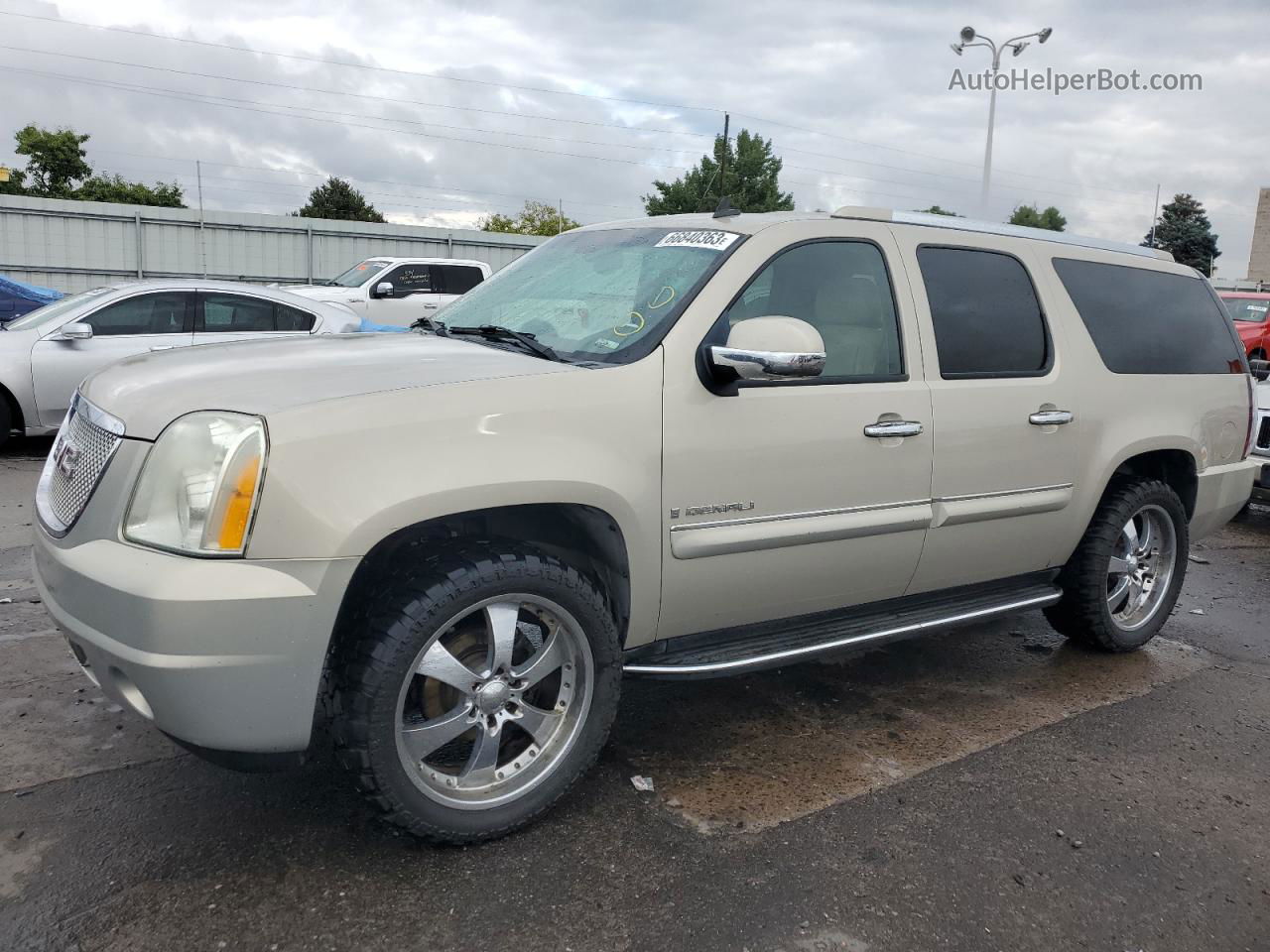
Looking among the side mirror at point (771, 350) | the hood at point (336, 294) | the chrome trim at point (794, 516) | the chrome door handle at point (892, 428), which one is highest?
the hood at point (336, 294)

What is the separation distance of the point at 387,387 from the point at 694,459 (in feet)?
3.07

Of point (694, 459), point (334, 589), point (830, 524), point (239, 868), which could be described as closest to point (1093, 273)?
point (830, 524)

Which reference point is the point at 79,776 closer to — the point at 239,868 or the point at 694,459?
the point at 239,868

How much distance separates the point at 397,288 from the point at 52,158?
109ft

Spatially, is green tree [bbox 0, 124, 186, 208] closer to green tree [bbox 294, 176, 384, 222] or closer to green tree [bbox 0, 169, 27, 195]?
green tree [bbox 0, 169, 27, 195]

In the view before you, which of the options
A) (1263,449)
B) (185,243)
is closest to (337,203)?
(185,243)

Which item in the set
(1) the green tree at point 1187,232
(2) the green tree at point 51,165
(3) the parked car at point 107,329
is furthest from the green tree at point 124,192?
(1) the green tree at point 1187,232

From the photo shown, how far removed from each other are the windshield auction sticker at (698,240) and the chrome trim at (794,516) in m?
0.91

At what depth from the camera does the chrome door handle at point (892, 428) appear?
3502 mm

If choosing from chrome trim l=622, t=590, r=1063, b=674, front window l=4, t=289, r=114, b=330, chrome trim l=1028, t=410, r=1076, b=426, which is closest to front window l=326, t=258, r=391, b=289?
front window l=4, t=289, r=114, b=330

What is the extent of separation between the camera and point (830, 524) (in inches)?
135

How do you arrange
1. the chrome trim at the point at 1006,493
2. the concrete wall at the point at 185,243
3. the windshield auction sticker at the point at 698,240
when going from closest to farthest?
the windshield auction sticker at the point at 698,240 < the chrome trim at the point at 1006,493 < the concrete wall at the point at 185,243

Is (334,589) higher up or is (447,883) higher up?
(334,589)

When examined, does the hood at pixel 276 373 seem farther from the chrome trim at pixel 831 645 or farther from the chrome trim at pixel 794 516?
the chrome trim at pixel 831 645
